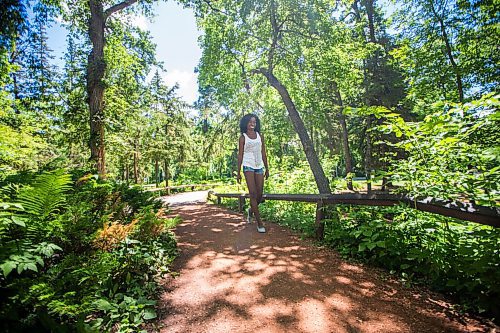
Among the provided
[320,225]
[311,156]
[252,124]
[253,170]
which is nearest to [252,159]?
[253,170]

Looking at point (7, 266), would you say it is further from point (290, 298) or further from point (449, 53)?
point (449, 53)

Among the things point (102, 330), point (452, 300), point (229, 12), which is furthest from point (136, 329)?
point (229, 12)

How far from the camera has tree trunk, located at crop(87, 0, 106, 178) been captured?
7.02 m

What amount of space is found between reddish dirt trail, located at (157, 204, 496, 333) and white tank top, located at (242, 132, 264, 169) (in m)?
1.75

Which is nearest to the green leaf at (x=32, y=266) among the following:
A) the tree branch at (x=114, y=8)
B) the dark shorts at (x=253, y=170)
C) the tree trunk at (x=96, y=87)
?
the dark shorts at (x=253, y=170)

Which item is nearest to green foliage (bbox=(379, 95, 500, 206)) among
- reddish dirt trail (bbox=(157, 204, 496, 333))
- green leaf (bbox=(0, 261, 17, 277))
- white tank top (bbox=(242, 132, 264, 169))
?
reddish dirt trail (bbox=(157, 204, 496, 333))

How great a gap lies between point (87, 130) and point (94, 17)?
3.57 meters

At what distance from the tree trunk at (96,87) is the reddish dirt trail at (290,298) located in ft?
16.9

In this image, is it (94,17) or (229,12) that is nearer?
A: (94,17)

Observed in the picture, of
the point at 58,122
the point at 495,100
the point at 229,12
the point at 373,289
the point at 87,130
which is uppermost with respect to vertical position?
the point at 229,12

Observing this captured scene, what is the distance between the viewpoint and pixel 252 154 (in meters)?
4.92

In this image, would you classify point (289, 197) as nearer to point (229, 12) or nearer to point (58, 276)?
point (58, 276)

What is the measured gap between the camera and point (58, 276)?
1.92 m

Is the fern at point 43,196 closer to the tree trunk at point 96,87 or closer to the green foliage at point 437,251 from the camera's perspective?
the green foliage at point 437,251
